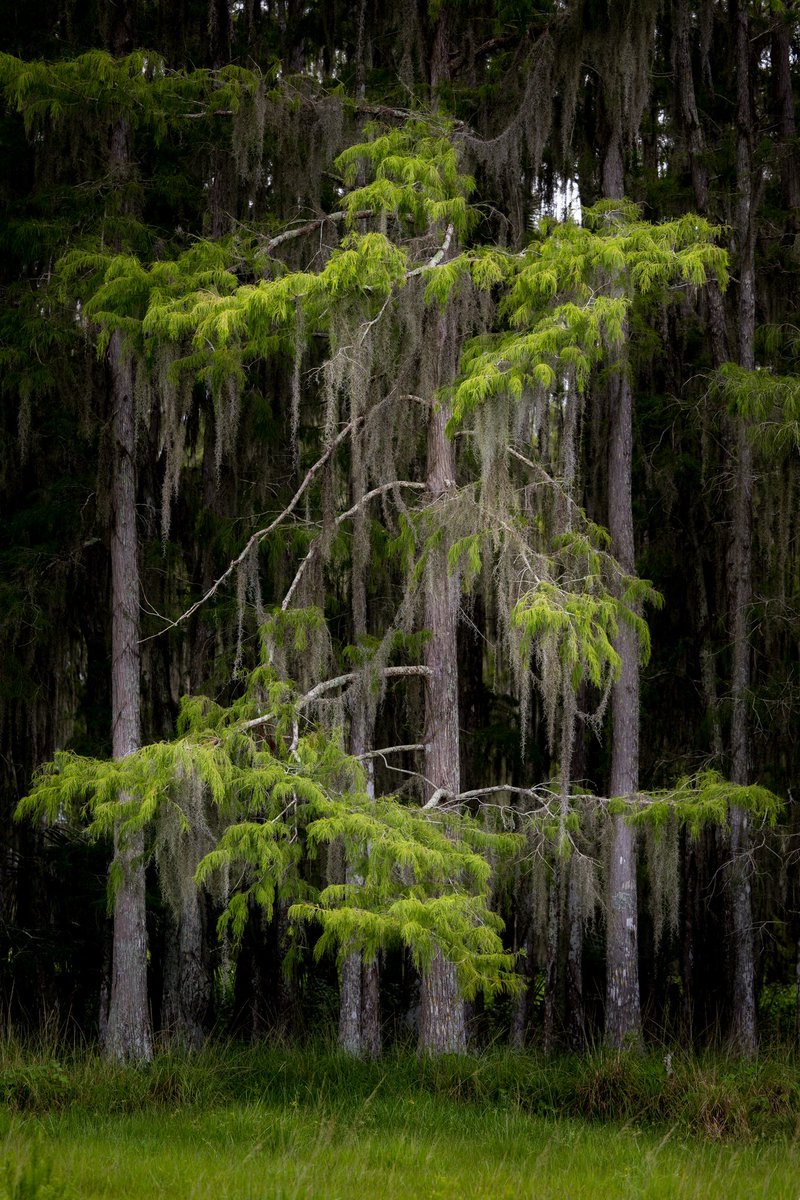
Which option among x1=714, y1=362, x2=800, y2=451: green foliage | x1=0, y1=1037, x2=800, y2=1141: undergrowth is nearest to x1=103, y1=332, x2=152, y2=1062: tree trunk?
x1=0, y1=1037, x2=800, y2=1141: undergrowth

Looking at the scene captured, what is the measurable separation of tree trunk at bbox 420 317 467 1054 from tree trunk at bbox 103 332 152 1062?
230 centimetres

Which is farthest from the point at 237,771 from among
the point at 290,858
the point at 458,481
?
the point at 458,481

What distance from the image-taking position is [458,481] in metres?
→ 11.7

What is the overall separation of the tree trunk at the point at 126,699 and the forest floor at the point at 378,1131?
85 cm

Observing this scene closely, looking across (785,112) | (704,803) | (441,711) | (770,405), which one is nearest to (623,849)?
(441,711)

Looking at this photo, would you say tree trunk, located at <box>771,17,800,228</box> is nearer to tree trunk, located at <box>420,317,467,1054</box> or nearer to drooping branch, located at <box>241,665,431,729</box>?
tree trunk, located at <box>420,317,467,1054</box>

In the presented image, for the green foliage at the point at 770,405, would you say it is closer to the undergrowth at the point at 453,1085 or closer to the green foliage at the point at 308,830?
the green foliage at the point at 308,830

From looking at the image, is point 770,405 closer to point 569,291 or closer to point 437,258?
point 569,291

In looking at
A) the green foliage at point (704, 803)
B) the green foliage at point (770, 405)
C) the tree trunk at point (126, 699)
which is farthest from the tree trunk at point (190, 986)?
the green foliage at point (770, 405)

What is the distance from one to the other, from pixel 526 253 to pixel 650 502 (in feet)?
19.1

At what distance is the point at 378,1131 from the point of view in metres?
7.85

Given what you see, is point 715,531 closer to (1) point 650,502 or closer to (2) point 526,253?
(1) point 650,502

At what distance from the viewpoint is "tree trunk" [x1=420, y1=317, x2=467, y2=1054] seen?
993 centimetres

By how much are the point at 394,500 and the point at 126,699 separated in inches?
110
